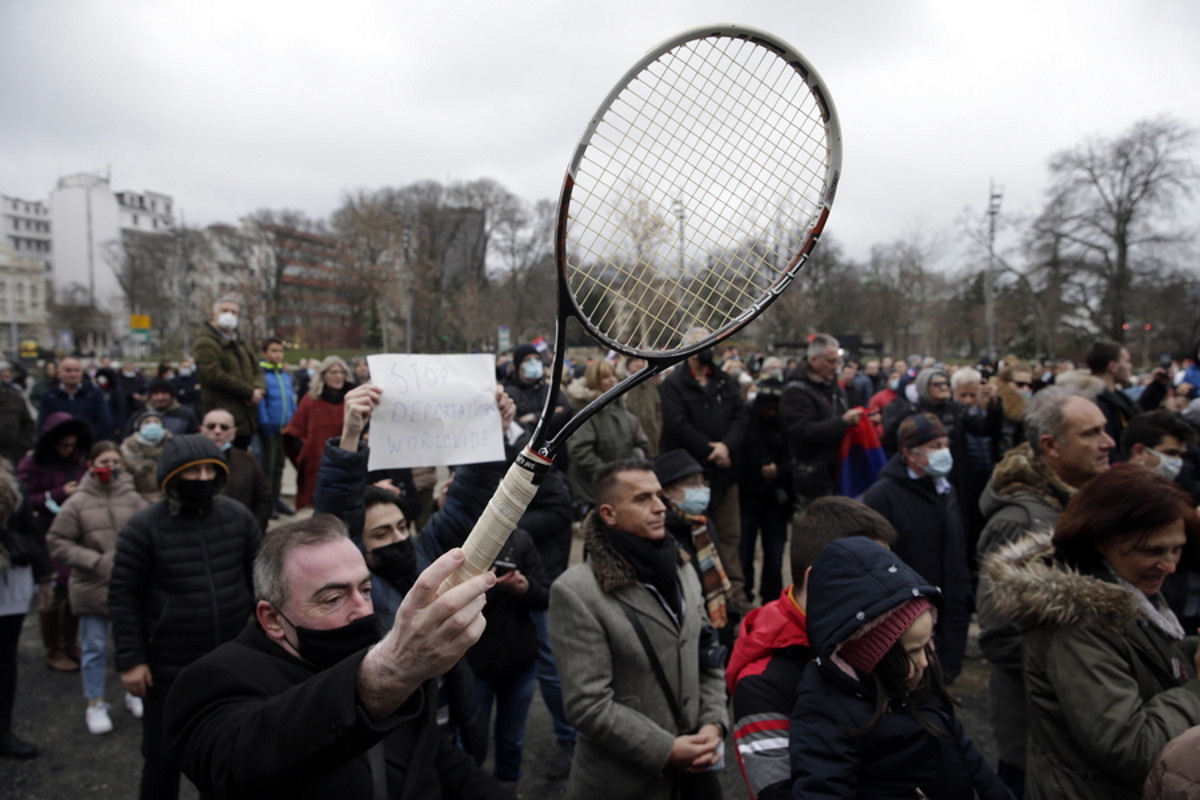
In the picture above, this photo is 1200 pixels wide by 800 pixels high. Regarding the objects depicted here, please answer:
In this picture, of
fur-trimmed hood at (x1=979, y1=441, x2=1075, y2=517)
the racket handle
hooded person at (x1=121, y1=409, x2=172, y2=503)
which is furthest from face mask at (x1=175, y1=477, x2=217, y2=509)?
fur-trimmed hood at (x1=979, y1=441, x2=1075, y2=517)

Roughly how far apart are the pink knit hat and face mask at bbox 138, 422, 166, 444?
5343 millimetres

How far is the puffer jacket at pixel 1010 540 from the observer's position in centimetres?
276

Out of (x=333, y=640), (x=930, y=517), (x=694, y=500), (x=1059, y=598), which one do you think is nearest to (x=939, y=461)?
(x=930, y=517)

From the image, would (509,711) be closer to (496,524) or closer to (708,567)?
(708,567)

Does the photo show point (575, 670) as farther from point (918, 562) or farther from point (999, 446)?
point (999, 446)

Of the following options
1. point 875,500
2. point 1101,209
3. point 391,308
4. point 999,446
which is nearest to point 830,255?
point 1101,209

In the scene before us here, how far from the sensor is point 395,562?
9.64 ft

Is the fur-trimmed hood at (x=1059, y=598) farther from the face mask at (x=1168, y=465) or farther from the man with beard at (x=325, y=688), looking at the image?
the face mask at (x=1168, y=465)

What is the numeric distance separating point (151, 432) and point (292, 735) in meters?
5.22

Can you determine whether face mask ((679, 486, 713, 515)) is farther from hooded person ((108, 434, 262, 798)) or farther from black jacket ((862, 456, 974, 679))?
hooded person ((108, 434, 262, 798))

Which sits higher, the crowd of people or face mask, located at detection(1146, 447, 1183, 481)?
face mask, located at detection(1146, 447, 1183, 481)

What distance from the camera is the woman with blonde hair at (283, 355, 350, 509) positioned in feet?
20.4

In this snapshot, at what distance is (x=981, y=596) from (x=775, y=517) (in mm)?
2967

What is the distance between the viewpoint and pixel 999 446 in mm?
6137
